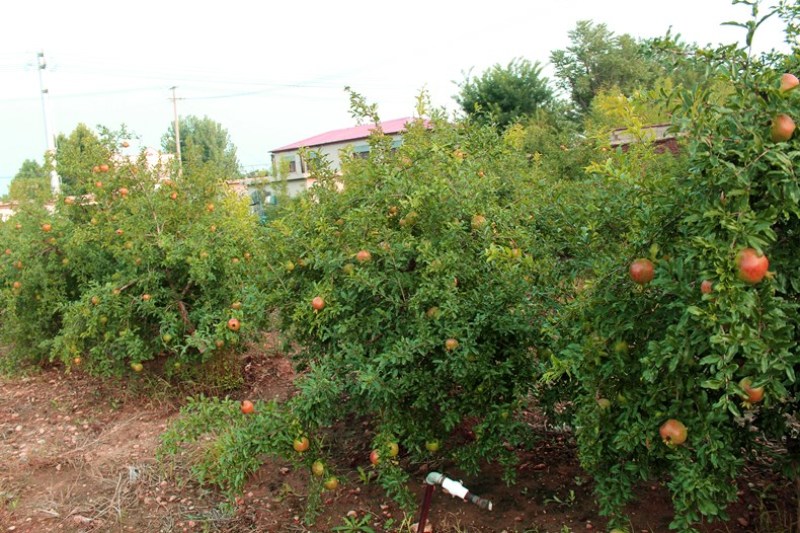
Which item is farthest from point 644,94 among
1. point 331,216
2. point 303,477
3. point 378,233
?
point 303,477

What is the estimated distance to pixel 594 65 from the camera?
19.4 metres

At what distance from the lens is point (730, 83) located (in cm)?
175

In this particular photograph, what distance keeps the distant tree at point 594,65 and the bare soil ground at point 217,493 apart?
1611 cm

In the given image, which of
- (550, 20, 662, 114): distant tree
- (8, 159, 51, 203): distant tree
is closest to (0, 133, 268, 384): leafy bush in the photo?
(8, 159, 51, 203): distant tree

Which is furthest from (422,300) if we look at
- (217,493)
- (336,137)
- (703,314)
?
(336,137)

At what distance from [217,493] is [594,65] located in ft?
61.7

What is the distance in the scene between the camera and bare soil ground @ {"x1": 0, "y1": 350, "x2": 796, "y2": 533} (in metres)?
2.74

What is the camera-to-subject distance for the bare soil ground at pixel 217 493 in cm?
274

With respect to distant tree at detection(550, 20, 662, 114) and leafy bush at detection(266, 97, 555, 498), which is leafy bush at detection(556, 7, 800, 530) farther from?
distant tree at detection(550, 20, 662, 114)

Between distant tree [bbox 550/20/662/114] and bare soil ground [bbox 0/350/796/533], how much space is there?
16.1 m

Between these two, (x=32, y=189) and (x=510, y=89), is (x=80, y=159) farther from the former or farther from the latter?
(x=510, y=89)

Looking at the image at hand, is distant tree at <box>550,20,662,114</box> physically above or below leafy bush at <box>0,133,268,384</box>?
A: above

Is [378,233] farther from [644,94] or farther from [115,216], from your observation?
[115,216]

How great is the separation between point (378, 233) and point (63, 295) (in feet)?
11.9
